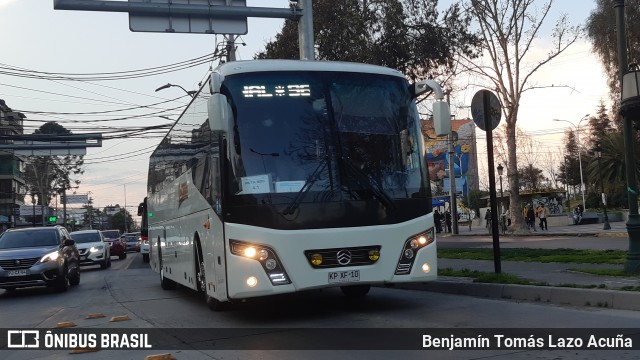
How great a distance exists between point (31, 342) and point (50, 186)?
2871 inches

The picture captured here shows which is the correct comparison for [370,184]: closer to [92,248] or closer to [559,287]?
[559,287]

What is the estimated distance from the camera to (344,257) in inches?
338

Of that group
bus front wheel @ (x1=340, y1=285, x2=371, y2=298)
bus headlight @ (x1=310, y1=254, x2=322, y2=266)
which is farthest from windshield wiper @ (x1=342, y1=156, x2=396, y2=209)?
bus front wheel @ (x1=340, y1=285, x2=371, y2=298)

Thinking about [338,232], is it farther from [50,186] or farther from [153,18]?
[50,186]

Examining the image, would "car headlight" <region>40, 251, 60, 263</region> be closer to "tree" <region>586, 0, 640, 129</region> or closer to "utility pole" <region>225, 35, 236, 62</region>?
"utility pole" <region>225, 35, 236, 62</region>

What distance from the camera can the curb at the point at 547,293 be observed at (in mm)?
8656

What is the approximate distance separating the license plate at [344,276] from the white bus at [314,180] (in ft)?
0.05

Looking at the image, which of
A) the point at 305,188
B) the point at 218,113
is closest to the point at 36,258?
the point at 218,113

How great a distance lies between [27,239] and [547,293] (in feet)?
42.7

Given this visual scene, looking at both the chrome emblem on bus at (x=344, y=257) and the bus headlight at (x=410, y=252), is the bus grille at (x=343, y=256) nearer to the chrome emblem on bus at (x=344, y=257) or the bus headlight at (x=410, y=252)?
the chrome emblem on bus at (x=344, y=257)

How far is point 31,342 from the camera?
8.81 metres

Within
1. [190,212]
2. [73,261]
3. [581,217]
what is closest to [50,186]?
[581,217]

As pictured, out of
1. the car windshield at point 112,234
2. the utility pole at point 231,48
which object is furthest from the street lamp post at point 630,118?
the car windshield at point 112,234

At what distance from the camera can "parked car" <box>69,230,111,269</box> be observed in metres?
27.5
